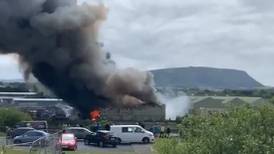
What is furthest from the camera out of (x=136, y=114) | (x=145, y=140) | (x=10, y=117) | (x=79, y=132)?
(x=136, y=114)

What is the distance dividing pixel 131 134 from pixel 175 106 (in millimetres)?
35250

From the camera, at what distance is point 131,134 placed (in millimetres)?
56281

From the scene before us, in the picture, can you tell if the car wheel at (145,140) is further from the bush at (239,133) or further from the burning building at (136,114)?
the bush at (239,133)

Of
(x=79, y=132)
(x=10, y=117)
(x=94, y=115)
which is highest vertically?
(x=94, y=115)

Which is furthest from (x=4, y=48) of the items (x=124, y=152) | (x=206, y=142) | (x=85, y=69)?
(x=206, y=142)

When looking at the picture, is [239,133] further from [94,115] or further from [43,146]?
[94,115]

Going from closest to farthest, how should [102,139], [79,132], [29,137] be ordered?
[29,137]
[102,139]
[79,132]

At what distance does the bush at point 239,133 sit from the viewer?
1402cm

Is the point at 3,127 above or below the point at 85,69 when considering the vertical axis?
below

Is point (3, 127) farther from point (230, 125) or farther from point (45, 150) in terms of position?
point (230, 125)

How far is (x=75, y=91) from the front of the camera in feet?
254

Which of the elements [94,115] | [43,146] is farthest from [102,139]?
[43,146]

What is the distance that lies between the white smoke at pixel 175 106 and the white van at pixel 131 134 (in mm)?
23335

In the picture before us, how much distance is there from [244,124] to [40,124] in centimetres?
5019
